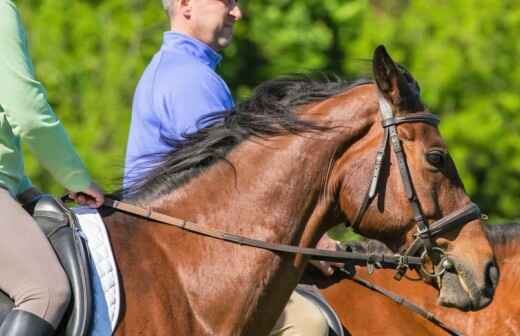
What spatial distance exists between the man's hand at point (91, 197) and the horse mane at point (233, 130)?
26 cm

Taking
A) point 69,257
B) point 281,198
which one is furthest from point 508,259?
point 69,257

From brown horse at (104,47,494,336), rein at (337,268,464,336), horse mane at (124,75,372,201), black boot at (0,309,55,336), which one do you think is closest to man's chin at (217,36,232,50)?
horse mane at (124,75,372,201)

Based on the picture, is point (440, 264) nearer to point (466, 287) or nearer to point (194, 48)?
point (466, 287)

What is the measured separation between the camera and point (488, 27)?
2631cm

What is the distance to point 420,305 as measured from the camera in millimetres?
6875

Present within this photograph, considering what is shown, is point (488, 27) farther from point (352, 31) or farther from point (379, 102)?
point (379, 102)

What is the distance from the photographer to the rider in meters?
4.67

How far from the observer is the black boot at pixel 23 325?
4.63 meters

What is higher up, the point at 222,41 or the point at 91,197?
the point at 222,41

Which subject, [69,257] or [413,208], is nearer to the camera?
[69,257]

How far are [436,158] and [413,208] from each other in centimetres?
26

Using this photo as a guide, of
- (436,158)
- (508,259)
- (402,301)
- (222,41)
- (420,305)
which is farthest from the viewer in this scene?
(508,259)

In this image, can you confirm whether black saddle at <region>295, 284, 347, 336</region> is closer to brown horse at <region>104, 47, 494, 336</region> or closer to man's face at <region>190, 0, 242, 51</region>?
brown horse at <region>104, 47, 494, 336</region>

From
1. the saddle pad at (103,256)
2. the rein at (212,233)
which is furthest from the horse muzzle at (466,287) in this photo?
the saddle pad at (103,256)
